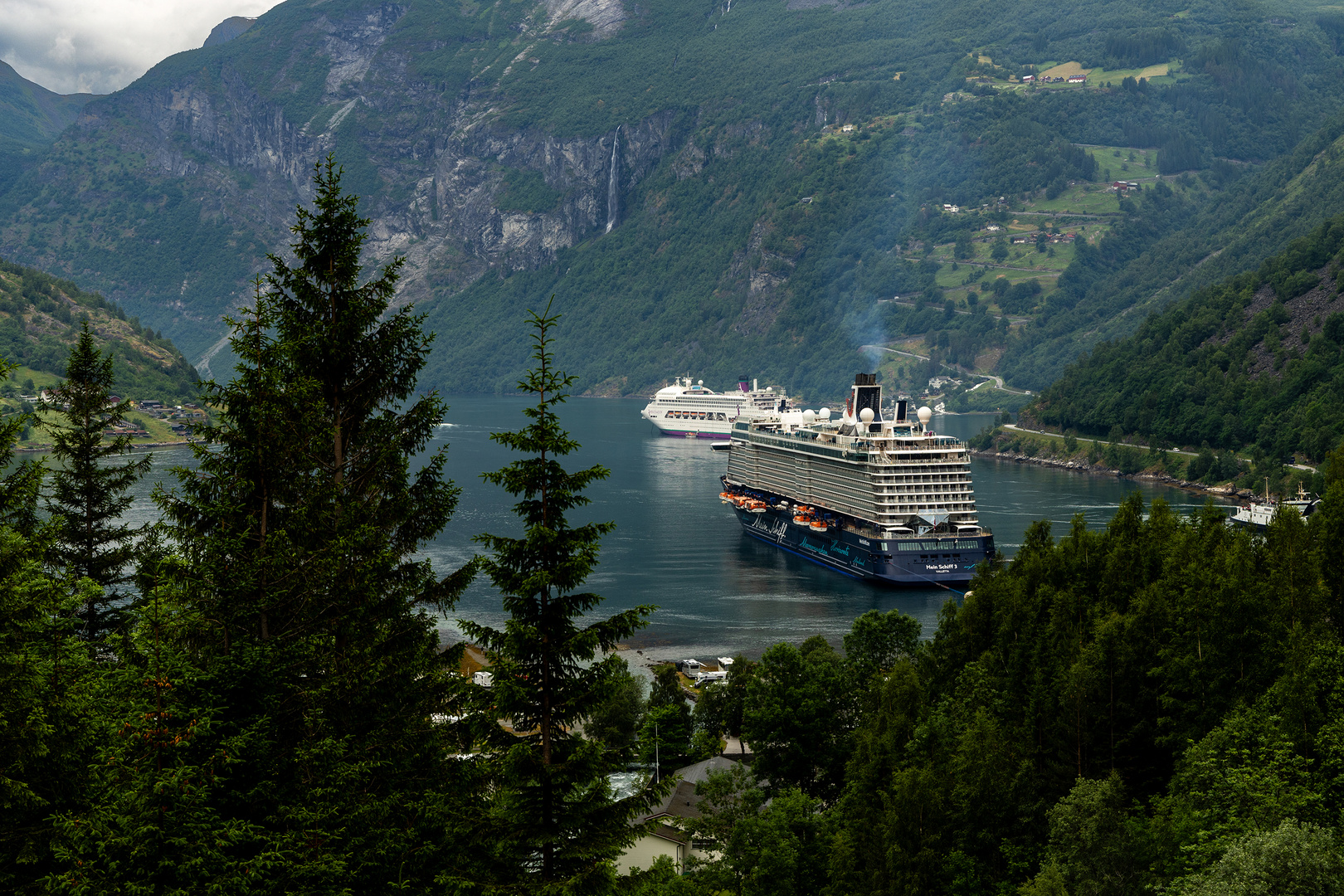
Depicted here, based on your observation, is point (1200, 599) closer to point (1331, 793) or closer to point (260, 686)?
point (1331, 793)

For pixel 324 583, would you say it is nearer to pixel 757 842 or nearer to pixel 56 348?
pixel 757 842

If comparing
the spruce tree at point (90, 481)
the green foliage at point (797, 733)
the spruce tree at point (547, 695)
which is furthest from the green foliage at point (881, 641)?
the spruce tree at point (547, 695)

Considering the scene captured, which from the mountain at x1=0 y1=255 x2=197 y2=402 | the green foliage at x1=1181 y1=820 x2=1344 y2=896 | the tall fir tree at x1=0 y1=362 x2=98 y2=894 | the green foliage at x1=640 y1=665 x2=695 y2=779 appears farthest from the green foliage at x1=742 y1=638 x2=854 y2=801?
the mountain at x1=0 y1=255 x2=197 y2=402

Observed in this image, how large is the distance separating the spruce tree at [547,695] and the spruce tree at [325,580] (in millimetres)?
1284

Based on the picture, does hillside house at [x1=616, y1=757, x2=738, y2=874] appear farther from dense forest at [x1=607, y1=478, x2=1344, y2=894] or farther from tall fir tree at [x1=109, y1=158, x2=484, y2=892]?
tall fir tree at [x1=109, y1=158, x2=484, y2=892]

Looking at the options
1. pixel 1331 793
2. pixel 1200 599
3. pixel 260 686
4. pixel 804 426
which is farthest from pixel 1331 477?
pixel 804 426

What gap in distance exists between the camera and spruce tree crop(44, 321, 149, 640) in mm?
27594

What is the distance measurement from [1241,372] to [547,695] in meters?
143

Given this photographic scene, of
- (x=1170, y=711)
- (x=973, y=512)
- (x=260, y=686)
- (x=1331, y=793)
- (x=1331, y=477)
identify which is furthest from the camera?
(x=973, y=512)

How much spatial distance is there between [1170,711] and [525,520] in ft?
80.3

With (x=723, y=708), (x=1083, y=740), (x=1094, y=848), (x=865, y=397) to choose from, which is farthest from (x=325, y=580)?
(x=865, y=397)

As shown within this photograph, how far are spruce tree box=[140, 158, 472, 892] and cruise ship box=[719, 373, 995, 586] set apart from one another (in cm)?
6200

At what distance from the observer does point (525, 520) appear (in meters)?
→ 16.6

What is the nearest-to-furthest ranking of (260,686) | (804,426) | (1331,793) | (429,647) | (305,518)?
(260,686) < (305,518) < (429,647) < (1331,793) < (804,426)
